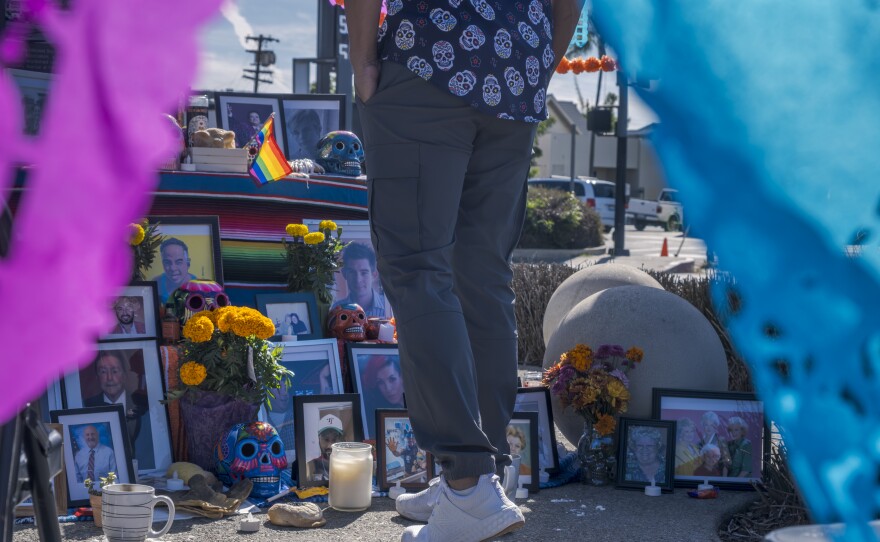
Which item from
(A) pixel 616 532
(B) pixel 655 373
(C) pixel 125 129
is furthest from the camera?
(B) pixel 655 373

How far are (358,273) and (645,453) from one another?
1.66m

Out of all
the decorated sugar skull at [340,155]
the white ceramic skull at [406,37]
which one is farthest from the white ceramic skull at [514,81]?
the decorated sugar skull at [340,155]

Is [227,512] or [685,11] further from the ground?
[685,11]

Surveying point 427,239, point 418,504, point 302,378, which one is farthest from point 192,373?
point 427,239

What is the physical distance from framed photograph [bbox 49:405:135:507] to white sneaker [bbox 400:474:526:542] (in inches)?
53.0

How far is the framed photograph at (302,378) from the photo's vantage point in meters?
3.93

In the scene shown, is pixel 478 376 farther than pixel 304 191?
No

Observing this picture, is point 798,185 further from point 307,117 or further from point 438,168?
point 307,117

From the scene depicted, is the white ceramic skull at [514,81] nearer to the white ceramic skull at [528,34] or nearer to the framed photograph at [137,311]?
the white ceramic skull at [528,34]

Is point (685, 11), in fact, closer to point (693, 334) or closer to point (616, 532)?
point (616, 532)

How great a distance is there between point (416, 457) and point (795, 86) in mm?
2903

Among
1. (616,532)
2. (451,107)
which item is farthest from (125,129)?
(616,532)

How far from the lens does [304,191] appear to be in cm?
476

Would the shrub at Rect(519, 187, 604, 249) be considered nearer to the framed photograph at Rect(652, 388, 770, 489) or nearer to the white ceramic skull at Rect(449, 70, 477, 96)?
the framed photograph at Rect(652, 388, 770, 489)
